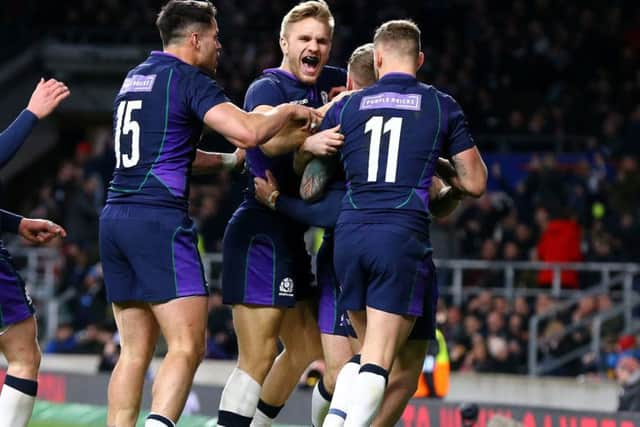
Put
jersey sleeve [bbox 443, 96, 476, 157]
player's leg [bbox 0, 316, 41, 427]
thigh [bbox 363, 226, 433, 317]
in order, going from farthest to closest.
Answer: player's leg [bbox 0, 316, 41, 427] < jersey sleeve [bbox 443, 96, 476, 157] < thigh [bbox 363, 226, 433, 317]

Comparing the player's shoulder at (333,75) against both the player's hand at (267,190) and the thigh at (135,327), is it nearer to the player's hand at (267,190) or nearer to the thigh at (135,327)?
the player's hand at (267,190)

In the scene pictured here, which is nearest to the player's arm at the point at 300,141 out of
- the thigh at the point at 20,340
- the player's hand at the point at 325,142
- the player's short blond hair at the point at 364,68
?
the player's hand at the point at 325,142

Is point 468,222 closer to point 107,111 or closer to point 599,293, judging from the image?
point 599,293

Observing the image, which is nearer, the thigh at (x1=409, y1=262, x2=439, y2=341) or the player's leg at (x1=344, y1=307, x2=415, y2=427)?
the player's leg at (x1=344, y1=307, x2=415, y2=427)

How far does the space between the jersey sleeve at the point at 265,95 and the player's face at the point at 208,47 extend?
34 centimetres

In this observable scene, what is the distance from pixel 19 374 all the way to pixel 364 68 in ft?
8.29

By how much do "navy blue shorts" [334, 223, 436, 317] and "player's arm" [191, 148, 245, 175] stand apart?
3.84ft

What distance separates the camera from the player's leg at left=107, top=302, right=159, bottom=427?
293 inches

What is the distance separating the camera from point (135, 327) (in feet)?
24.8

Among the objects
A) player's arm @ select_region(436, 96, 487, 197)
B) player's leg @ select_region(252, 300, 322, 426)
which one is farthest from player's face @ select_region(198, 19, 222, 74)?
player's leg @ select_region(252, 300, 322, 426)

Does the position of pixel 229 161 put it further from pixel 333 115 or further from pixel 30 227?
pixel 30 227

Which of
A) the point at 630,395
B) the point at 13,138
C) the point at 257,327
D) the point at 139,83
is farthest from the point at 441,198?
the point at 630,395

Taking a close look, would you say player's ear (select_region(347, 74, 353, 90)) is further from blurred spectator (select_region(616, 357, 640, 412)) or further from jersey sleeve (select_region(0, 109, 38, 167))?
blurred spectator (select_region(616, 357, 640, 412))

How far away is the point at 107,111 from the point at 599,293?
1307cm
